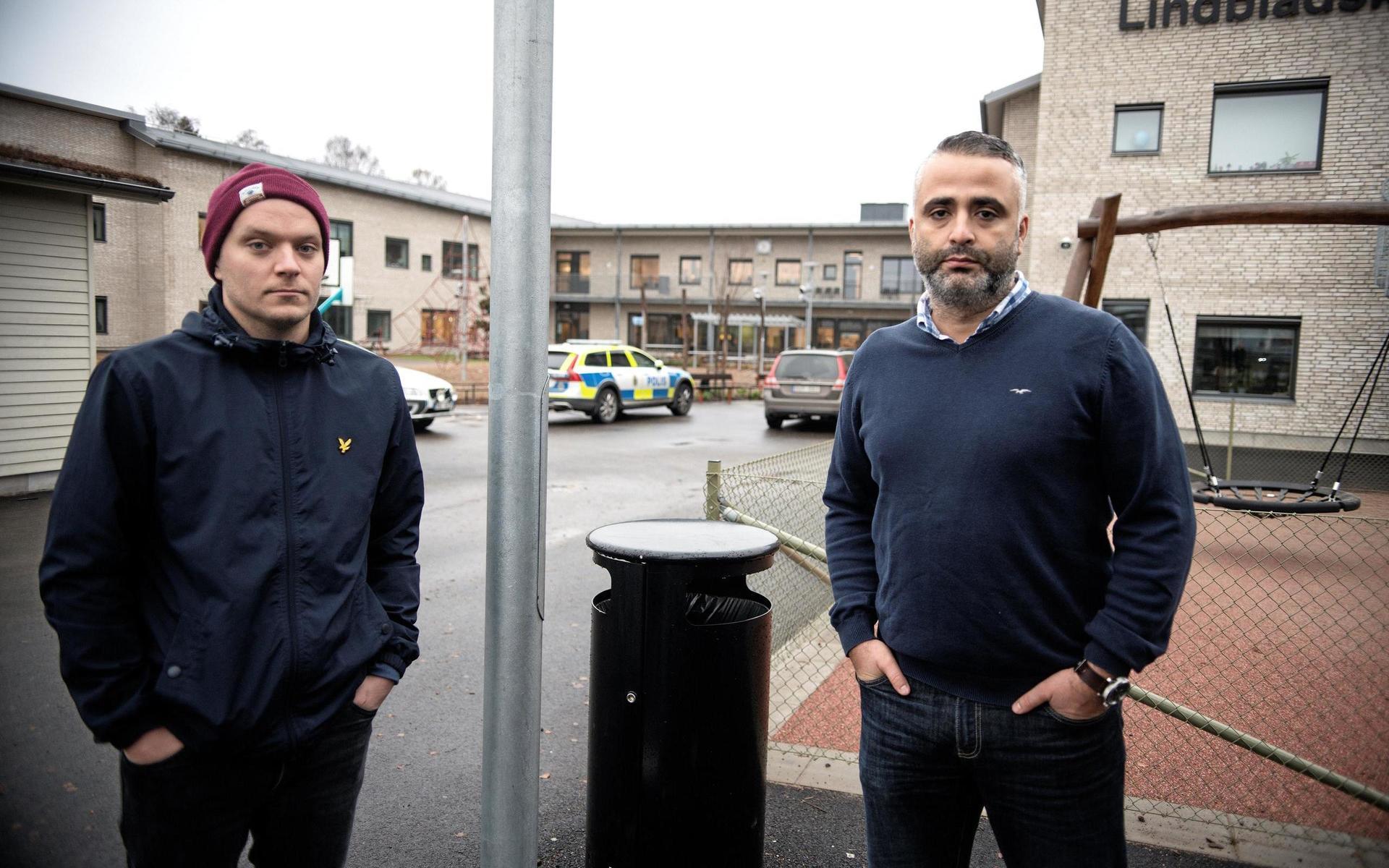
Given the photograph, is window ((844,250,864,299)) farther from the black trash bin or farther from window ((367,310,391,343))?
the black trash bin

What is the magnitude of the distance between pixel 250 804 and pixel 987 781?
5.12 ft

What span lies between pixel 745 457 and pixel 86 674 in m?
13.7

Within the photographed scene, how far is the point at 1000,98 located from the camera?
20281mm

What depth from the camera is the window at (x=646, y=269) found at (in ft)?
167

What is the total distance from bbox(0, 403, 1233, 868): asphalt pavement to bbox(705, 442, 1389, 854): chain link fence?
60 centimetres

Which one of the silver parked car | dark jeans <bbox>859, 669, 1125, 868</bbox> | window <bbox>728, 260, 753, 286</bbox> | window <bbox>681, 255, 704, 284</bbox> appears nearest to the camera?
dark jeans <bbox>859, 669, 1125, 868</bbox>

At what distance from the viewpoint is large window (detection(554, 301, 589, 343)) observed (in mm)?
52750

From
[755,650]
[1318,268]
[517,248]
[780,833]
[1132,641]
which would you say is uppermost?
[1318,268]

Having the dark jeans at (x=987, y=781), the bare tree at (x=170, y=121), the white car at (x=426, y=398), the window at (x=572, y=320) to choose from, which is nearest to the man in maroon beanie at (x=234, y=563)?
the dark jeans at (x=987, y=781)

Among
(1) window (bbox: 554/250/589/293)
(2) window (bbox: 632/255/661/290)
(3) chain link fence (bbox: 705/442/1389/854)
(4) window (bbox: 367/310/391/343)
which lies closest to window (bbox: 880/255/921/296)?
(2) window (bbox: 632/255/661/290)

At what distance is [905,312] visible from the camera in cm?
4578

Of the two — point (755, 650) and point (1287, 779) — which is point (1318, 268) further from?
point (755, 650)

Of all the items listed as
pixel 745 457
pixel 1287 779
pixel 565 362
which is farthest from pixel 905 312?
pixel 1287 779

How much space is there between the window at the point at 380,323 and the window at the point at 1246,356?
110 feet
